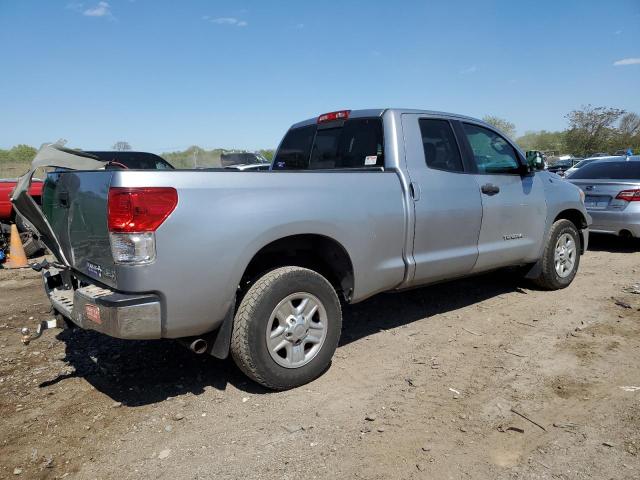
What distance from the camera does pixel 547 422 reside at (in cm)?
295

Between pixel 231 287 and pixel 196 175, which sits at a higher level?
pixel 196 175

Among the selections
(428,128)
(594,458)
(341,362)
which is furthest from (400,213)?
(594,458)

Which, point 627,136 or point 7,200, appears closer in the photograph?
point 7,200

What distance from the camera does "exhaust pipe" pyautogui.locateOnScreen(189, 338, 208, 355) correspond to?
10.1ft

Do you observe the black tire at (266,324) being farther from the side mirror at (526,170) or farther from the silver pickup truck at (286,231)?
the side mirror at (526,170)

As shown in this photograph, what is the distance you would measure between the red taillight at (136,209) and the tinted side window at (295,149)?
228cm

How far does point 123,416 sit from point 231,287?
1100 mm

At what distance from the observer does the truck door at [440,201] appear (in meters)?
4.08

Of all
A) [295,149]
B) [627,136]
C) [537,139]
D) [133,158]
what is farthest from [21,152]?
[537,139]

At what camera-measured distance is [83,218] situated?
3051 millimetres

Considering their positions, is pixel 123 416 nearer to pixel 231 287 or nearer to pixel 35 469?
pixel 35 469

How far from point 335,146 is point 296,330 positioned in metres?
1.94

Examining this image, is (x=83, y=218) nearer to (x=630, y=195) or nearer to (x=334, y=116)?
(x=334, y=116)

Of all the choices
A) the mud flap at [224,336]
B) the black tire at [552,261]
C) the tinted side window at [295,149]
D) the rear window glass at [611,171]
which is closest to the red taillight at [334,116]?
the tinted side window at [295,149]
